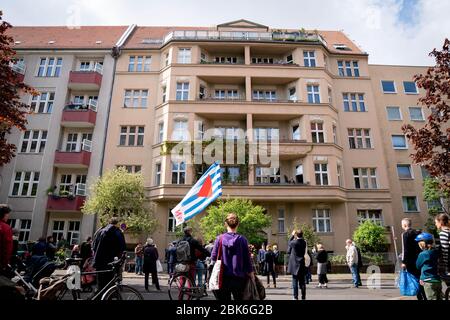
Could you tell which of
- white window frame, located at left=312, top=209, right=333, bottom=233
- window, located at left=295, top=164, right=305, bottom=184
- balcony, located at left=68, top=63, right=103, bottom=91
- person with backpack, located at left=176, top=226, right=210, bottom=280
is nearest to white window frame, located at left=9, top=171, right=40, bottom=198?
balcony, located at left=68, top=63, right=103, bottom=91

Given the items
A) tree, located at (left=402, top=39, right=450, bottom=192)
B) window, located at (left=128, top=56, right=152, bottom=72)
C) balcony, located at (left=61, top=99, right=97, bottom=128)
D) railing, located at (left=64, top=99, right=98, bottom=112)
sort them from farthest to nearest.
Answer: window, located at (left=128, top=56, right=152, bottom=72)
railing, located at (left=64, top=99, right=98, bottom=112)
balcony, located at (left=61, top=99, right=97, bottom=128)
tree, located at (left=402, top=39, right=450, bottom=192)

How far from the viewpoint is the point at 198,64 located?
1084 inches

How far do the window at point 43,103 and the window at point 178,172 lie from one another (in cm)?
1371

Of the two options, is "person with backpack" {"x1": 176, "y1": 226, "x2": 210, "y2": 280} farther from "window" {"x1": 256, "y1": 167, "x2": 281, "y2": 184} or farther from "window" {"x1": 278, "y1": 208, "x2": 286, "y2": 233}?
"window" {"x1": 256, "y1": 167, "x2": 281, "y2": 184}

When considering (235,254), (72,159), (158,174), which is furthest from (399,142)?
(72,159)

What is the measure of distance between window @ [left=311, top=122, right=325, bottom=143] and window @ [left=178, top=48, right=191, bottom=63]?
1340cm

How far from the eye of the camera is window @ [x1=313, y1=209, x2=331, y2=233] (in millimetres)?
24297

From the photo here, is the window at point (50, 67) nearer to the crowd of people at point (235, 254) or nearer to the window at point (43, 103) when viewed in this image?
the window at point (43, 103)

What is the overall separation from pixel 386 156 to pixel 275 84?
1291cm

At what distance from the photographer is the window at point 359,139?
89.6 feet

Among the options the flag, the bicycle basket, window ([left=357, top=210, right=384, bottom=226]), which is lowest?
the bicycle basket

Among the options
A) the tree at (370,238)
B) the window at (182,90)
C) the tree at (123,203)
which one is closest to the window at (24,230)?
the tree at (123,203)
